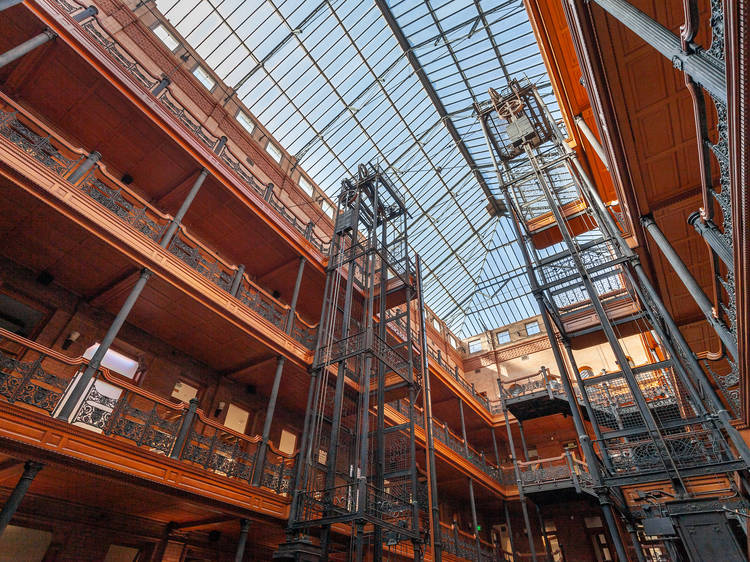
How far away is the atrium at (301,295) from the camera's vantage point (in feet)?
22.7

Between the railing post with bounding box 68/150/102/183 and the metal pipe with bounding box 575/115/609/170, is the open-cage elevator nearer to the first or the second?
the metal pipe with bounding box 575/115/609/170

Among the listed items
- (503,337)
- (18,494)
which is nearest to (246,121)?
(18,494)

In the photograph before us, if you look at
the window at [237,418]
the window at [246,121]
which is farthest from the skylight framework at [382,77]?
the window at [237,418]

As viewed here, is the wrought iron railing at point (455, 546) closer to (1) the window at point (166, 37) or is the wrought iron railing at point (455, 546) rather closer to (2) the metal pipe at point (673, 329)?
(2) the metal pipe at point (673, 329)

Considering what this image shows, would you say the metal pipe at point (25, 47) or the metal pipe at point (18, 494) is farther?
Answer: the metal pipe at point (25, 47)

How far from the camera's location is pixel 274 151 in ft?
68.9

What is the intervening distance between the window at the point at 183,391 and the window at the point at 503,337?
→ 2385 centimetres

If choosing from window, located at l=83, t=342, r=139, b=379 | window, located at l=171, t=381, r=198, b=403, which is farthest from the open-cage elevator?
window, located at l=83, t=342, r=139, b=379

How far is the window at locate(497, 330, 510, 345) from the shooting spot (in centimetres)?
3098

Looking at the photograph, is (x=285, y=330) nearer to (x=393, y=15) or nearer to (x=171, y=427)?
(x=171, y=427)

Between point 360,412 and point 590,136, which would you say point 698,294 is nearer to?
point 590,136

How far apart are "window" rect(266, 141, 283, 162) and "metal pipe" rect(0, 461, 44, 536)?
1660 cm

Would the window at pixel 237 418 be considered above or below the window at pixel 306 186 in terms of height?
below

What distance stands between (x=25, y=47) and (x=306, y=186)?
14.4m
